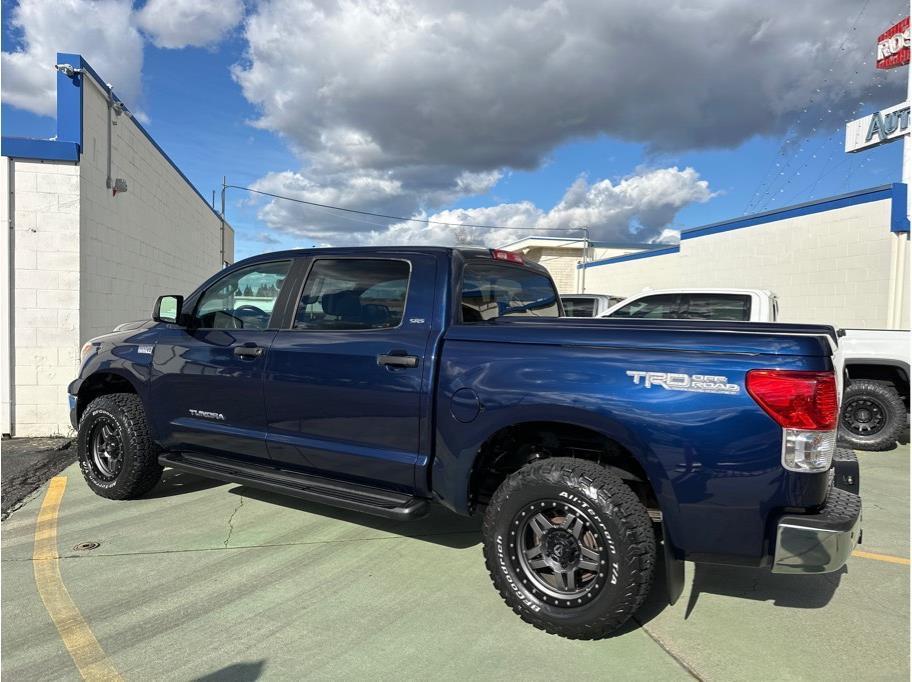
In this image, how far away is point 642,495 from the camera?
315 cm

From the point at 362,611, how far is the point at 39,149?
658 centimetres

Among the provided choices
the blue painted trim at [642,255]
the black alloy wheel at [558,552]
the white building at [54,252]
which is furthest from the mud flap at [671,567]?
the blue painted trim at [642,255]

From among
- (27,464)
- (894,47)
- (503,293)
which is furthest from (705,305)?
(894,47)

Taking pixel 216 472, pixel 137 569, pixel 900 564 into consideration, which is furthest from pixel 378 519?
pixel 900 564

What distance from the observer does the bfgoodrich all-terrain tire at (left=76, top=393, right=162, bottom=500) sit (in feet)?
15.5

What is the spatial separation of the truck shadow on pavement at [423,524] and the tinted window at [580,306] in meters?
7.81

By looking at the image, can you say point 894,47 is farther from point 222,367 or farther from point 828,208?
point 222,367

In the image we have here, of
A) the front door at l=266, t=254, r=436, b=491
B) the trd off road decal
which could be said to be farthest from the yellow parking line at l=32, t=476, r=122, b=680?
the trd off road decal

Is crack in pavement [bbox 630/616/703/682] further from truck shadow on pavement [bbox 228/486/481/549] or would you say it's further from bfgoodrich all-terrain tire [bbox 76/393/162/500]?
bfgoodrich all-terrain tire [bbox 76/393/162/500]

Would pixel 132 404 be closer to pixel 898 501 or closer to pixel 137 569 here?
pixel 137 569

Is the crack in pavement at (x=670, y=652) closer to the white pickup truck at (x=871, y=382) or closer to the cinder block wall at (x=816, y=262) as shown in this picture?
the white pickup truck at (x=871, y=382)

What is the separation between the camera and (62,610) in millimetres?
3223

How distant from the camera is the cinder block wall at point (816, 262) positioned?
467 inches

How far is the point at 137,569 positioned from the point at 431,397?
210cm
